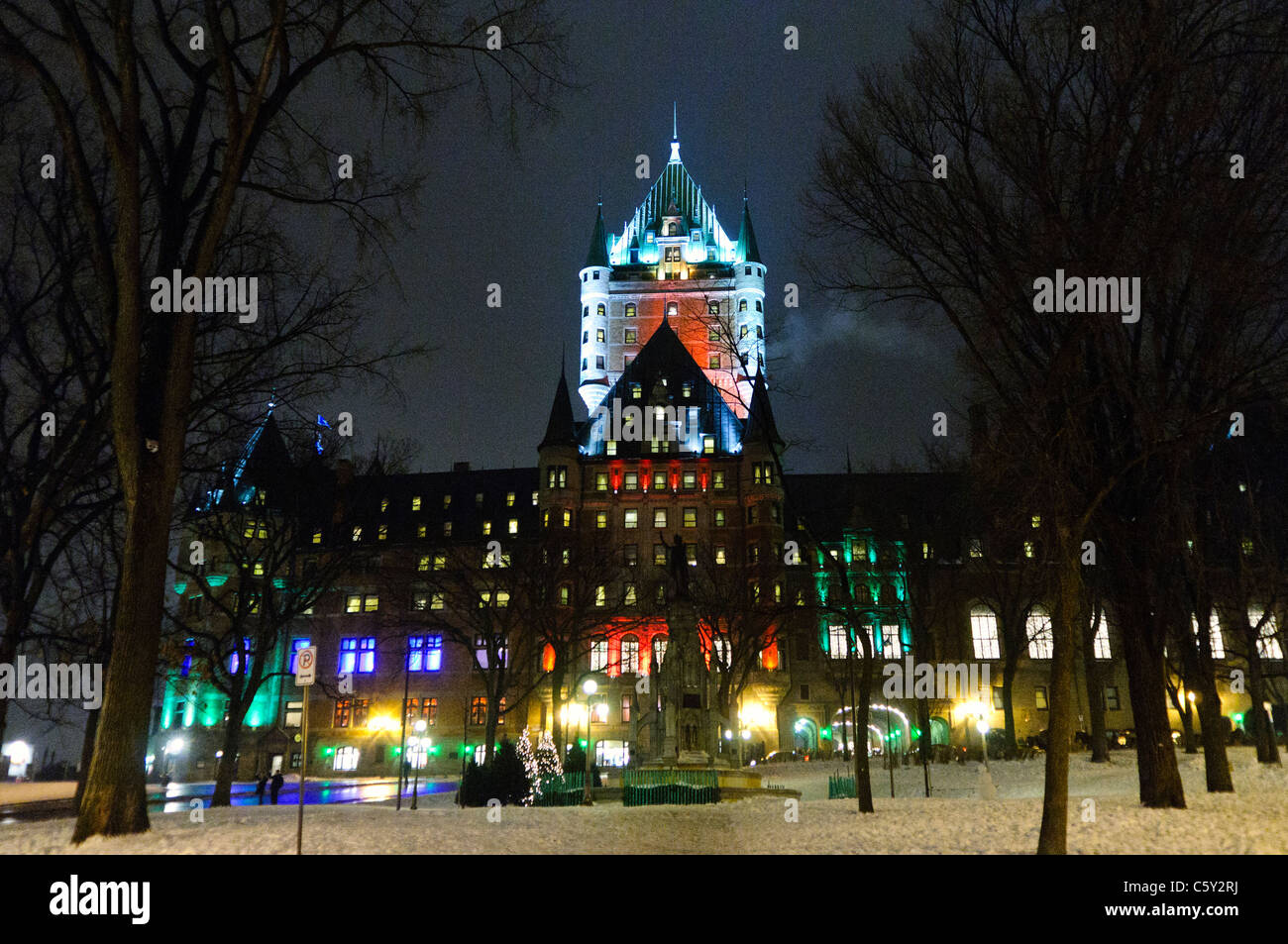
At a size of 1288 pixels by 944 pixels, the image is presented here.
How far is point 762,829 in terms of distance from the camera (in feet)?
65.8

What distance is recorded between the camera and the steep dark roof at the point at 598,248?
10625cm

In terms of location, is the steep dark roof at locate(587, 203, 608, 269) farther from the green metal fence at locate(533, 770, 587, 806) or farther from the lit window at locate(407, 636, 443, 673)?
the green metal fence at locate(533, 770, 587, 806)

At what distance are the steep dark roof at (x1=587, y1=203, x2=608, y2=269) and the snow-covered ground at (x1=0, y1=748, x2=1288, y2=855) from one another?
85.6 m

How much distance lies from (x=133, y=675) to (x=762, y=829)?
12.3 m

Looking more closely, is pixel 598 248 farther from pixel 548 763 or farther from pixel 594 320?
pixel 548 763

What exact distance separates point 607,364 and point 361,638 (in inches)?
1553

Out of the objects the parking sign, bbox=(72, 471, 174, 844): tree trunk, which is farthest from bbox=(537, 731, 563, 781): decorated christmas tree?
bbox=(72, 471, 174, 844): tree trunk

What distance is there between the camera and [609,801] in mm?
29203

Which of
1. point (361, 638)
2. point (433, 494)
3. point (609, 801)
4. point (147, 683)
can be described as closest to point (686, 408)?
point (433, 494)

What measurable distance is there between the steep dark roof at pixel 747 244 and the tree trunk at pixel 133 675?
319ft

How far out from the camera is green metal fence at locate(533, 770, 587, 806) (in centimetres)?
2667

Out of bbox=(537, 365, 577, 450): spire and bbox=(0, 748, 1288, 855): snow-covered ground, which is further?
bbox=(537, 365, 577, 450): spire

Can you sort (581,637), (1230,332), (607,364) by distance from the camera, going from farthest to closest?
(607,364), (581,637), (1230,332)
